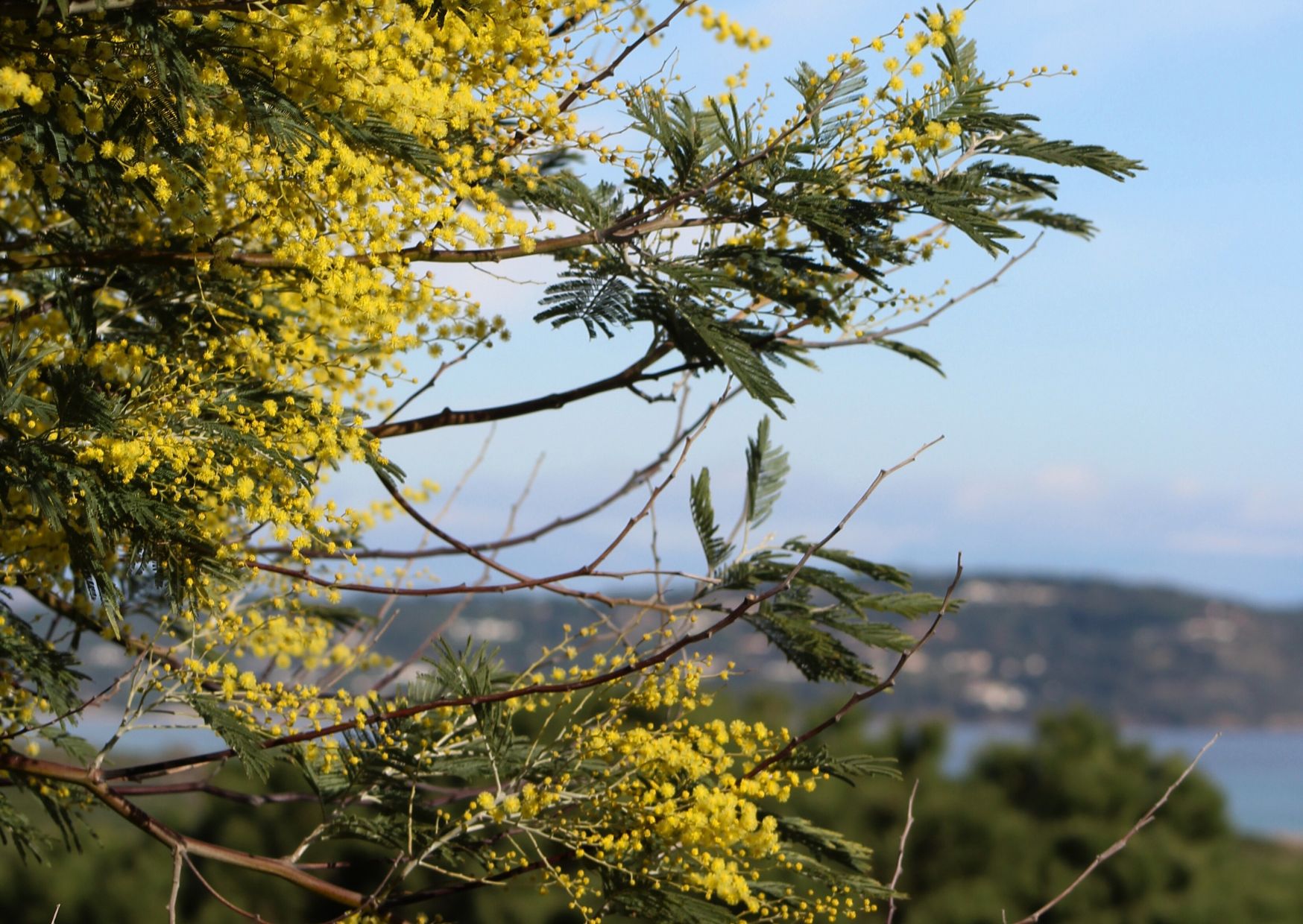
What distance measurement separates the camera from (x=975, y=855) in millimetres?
25531

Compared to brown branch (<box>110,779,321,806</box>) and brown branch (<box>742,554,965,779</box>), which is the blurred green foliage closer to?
brown branch (<box>110,779,321,806</box>)

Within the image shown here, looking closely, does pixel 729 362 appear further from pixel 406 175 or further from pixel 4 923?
pixel 4 923

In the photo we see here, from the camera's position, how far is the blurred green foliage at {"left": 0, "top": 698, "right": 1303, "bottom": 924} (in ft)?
78.3

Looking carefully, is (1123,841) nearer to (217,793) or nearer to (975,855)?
(217,793)

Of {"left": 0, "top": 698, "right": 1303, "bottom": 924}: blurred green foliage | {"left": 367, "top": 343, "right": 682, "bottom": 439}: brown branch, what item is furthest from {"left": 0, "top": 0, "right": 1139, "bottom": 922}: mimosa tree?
{"left": 0, "top": 698, "right": 1303, "bottom": 924}: blurred green foliage

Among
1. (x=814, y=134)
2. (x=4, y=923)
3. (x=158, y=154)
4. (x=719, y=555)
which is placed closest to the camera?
(x=158, y=154)

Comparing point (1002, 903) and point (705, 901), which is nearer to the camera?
point (705, 901)

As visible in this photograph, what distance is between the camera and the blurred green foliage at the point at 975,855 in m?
23.9

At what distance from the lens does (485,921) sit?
2456 centimetres

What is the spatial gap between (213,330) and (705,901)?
2005 mm

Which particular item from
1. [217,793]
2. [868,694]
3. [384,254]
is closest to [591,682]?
[868,694]

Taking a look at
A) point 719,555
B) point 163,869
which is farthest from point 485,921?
point 719,555

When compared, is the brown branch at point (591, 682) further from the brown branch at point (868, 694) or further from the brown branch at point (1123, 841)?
the brown branch at point (1123, 841)

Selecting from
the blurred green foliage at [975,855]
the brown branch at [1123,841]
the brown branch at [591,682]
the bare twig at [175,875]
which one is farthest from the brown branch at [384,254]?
the blurred green foliage at [975,855]
